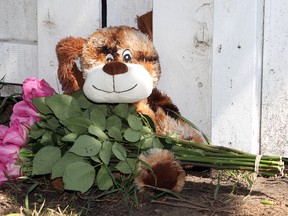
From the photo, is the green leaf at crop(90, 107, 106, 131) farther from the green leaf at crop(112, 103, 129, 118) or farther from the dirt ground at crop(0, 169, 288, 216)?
the dirt ground at crop(0, 169, 288, 216)

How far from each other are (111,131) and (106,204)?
0.25 m

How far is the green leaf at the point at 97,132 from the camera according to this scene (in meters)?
2.63

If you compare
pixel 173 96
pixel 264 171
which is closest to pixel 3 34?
pixel 173 96

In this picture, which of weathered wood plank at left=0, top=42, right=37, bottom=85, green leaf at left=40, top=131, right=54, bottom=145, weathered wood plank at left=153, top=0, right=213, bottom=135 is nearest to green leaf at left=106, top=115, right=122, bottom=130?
green leaf at left=40, top=131, right=54, bottom=145

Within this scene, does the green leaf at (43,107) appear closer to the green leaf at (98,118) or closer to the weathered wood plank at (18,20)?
the green leaf at (98,118)

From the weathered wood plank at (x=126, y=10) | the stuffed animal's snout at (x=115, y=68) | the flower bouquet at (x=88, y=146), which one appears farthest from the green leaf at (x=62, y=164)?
the weathered wood plank at (x=126, y=10)

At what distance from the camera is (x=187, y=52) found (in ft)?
9.55

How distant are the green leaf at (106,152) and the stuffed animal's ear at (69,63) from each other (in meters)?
0.38

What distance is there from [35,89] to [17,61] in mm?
508

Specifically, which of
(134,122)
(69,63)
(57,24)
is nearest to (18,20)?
(57,24)

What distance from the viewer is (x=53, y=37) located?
3.16 meters

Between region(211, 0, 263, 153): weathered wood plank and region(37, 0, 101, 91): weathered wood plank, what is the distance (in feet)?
1.78

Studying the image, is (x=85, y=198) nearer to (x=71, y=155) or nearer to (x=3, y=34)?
(x=71, y=155)

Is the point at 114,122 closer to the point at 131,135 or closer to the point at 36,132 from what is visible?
the point at 131,135
